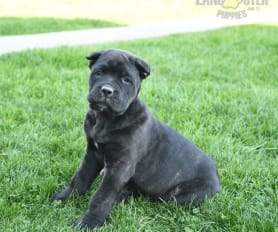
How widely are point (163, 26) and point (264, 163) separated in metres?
9.16

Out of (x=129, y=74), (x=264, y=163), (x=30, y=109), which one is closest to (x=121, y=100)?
(x=129, y=74)

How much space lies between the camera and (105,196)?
355cm

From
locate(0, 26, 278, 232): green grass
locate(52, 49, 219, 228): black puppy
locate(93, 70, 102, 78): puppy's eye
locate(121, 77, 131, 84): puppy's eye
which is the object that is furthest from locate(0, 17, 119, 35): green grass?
locate(121, 77, 131, 84): puppy's eye

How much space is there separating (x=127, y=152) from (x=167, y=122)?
212cm

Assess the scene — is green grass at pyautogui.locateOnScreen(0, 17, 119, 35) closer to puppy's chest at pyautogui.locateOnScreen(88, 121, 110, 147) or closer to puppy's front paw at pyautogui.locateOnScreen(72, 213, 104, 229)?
puppy's chest at pyautogui.locateOnScreen(88, 121, 110, 147)

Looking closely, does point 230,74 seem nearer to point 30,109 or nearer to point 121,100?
point 30,109

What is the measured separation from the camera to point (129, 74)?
3.42m

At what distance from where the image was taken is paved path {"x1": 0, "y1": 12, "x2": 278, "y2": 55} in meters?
9.50

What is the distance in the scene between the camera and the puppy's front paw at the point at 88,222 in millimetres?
3512

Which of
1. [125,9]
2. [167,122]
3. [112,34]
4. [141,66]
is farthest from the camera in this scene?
[125,9]

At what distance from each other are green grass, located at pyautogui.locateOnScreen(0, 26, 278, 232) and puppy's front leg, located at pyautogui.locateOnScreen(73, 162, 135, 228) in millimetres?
106

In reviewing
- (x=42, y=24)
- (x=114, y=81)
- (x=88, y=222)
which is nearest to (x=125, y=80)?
(x=114, y=81)

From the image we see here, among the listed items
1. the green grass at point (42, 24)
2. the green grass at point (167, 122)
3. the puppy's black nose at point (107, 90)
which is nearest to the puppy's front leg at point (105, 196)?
the green grass at point (167, 122)

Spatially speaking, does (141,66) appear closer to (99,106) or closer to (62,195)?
(99,106)
